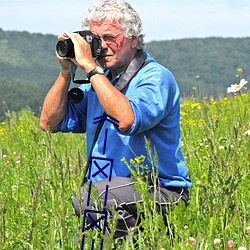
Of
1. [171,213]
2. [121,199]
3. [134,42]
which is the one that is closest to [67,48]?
[134,42]

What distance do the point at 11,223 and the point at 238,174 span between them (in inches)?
55.0

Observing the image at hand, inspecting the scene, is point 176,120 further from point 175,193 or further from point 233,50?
point 233,50

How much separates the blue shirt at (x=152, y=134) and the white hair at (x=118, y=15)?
0.61 feet

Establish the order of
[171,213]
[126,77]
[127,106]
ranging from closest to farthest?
[171,213] → [127,106] → [126,77]

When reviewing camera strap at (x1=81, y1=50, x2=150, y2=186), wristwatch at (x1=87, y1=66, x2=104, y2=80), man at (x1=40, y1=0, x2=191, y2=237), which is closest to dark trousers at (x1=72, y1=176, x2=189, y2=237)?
man at (x1=40, y1=0, x2=191, y2=237)

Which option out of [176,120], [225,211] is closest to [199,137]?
[176,120]

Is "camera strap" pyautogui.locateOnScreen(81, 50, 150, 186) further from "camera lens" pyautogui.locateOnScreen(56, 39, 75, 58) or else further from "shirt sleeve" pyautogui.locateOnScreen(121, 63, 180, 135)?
"camera lens" pyautogui.locateOnScreen(56, 39, 75, 58)

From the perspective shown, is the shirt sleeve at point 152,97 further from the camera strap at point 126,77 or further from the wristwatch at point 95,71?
the wristwatch at point 95,71

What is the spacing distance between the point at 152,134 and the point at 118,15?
62 centimetres

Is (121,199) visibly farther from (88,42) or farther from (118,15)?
(118,15)

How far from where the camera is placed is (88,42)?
128 inches

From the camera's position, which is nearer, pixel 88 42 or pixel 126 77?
pixel 88 42

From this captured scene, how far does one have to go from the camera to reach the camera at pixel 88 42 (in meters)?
3.28

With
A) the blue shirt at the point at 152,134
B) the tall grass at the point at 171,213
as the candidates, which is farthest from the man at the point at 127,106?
the tall grass at the point at 171,213
